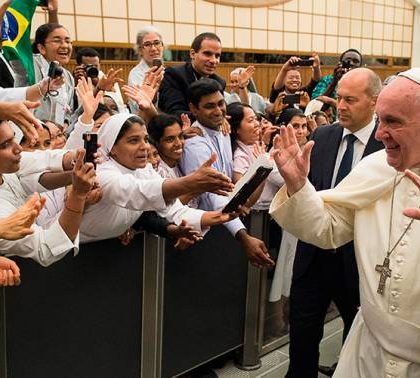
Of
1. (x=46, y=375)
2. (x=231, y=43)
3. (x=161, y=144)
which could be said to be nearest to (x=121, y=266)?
(x=46, y=375)

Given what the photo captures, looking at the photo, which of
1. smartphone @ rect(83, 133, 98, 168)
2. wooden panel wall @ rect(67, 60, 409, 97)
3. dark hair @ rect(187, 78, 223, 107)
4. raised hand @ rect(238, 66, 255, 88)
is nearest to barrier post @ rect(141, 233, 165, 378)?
smartphone @ rect(83, 133, 98, 168)

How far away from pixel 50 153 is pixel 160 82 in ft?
4.12

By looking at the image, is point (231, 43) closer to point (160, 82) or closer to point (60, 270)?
point (160, 82)

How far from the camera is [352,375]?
1589mm

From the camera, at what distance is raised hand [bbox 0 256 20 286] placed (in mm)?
1452

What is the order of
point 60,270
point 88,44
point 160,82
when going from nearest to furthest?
point 60,270, point 160,82, point 88,44

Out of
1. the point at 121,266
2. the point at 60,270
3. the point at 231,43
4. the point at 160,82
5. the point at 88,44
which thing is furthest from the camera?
the point at 231,43

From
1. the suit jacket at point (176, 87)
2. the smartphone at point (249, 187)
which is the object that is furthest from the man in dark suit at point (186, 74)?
the smartphone at point (249, 187)

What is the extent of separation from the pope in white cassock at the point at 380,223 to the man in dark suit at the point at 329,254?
0.60 m

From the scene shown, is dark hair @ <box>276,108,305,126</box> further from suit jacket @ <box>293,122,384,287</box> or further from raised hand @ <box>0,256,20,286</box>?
raised hand @ <box>0,256,20,286</box>

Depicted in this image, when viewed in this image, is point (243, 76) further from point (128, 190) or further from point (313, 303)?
point (128, 190)

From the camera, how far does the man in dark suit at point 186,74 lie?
3.23 metres

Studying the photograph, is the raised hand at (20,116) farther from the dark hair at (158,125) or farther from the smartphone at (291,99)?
the smartphone at (291,99)

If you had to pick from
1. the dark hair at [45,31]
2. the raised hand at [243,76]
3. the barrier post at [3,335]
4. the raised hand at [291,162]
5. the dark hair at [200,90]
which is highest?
the dark hair at [45,31]
